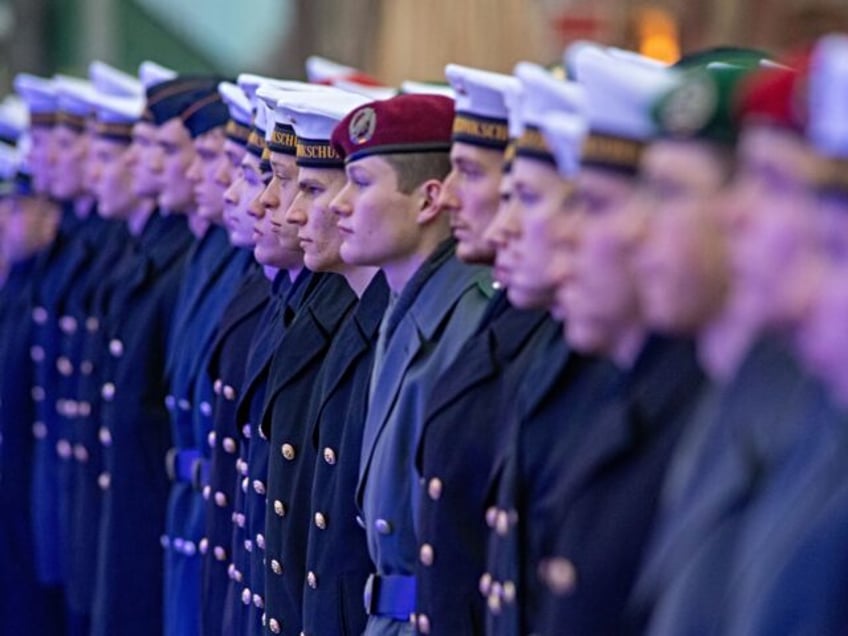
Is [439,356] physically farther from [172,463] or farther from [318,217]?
[172,463]

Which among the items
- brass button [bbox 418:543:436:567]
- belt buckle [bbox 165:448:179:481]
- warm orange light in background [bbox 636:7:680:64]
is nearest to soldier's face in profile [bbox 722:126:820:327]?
brass button [bbox 418:543:436:567]

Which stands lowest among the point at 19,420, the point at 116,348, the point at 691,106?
the point at 19,420

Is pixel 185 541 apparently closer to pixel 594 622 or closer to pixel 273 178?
pixel 273 178

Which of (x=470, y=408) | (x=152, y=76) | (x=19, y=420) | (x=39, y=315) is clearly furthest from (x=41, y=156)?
(x=470, y=408)

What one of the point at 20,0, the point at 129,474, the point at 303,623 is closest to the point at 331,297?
the point at 303,623

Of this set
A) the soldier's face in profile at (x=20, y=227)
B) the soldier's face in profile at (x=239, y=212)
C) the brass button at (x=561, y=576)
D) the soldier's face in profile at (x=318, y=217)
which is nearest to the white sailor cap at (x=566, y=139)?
the brass button at (x=561, y=576)

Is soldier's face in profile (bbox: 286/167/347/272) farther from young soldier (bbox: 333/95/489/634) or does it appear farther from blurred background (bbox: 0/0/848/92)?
blurred background (bbox: 0/0/848/92)

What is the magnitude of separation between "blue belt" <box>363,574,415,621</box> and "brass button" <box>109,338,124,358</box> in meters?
2.88

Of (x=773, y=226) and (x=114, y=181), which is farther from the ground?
(x=773, y=226)

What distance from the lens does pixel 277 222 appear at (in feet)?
19.9

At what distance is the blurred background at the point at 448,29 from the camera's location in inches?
455

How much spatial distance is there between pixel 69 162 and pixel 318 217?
12.0 feet

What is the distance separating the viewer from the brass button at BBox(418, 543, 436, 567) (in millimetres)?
4801

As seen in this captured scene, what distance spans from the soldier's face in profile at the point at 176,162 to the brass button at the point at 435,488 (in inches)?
122
